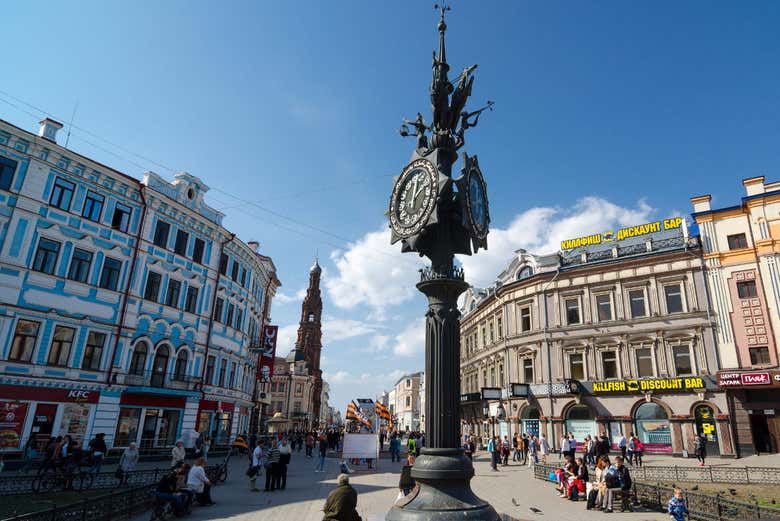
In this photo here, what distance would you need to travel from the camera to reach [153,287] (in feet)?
83.5

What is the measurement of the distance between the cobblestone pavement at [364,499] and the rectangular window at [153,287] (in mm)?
10971

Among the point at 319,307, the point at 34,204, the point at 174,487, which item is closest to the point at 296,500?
the point at 174,487

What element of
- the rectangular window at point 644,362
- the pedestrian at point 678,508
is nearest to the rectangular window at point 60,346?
the pedestrian at point 678,508

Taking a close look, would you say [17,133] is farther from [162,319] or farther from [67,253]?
[162,319]

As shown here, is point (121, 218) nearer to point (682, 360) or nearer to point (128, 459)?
point (128, 459)

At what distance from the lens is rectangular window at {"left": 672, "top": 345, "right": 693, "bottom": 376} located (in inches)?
1077

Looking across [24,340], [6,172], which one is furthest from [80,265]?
[6,172]

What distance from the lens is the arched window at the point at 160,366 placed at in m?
24.9

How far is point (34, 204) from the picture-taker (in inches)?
808

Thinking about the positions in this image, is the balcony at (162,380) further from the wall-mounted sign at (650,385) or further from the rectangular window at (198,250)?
the wall-mounted sign at (650,385)

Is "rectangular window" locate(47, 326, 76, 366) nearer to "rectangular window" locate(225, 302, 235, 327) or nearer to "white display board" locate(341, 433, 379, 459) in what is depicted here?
"rectangular window" locate(225, 302, 235, 327)

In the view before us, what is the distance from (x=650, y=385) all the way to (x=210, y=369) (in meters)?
27.5

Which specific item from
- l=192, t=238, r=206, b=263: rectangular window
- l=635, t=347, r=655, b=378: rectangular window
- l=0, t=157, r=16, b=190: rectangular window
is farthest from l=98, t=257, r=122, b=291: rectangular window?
l=635, t=347, r=655, b=378: rectangular window

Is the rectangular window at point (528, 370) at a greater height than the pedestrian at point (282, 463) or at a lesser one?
greater
